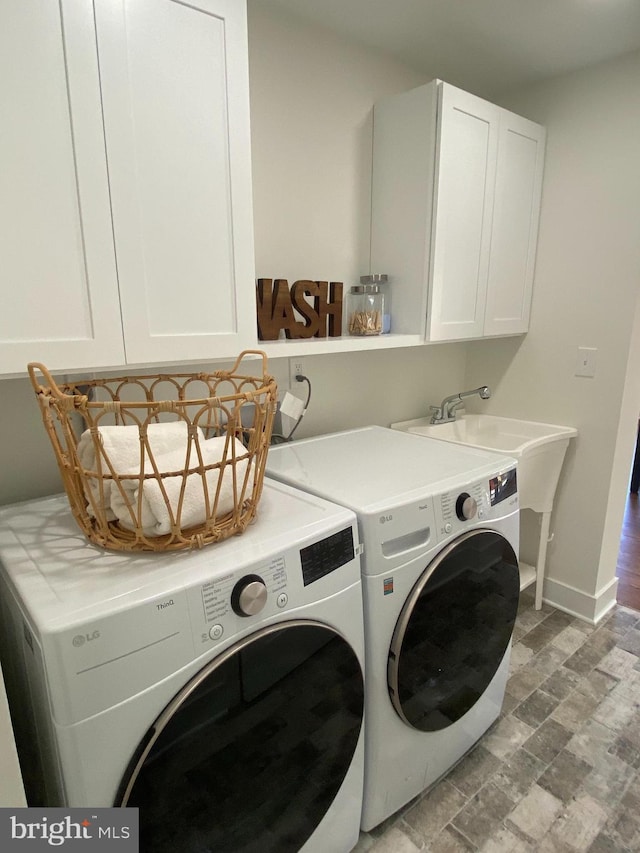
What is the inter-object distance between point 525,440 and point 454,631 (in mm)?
1047

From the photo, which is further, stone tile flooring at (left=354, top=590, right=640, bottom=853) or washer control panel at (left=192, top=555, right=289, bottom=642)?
stone tile flooring at (left=354, top=590, right=640, bottom=853)

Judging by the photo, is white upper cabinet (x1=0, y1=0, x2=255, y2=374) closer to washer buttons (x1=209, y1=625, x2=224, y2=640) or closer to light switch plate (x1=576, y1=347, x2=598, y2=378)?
washer buttons (x1=209, y1=625, x2=224, y2=640)

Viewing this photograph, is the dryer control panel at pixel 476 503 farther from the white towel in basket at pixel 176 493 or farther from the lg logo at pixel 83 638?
the lg logo at pixel 83 638

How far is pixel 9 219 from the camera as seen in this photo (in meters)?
0.92

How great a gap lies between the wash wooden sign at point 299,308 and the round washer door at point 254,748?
93 centimetres

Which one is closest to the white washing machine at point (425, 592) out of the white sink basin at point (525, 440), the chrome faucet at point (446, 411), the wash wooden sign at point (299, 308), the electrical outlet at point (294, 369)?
the electrical outlet at point (294, 369)

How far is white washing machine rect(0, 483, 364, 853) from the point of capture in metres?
0.78

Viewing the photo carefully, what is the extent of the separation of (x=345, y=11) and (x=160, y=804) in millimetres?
2103

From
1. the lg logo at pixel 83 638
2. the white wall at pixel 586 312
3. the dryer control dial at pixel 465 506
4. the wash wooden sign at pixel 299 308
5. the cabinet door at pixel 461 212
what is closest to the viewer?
the lg logo at pixel 83 638

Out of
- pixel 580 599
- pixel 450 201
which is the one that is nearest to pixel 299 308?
pixel 450 201

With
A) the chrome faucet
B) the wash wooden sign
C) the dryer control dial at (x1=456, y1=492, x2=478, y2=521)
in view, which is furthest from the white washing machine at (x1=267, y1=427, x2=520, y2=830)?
the chrome faucet

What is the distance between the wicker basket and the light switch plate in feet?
5.40

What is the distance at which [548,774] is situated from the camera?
5.08 ft

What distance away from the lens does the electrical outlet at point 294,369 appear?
183 centimetres
